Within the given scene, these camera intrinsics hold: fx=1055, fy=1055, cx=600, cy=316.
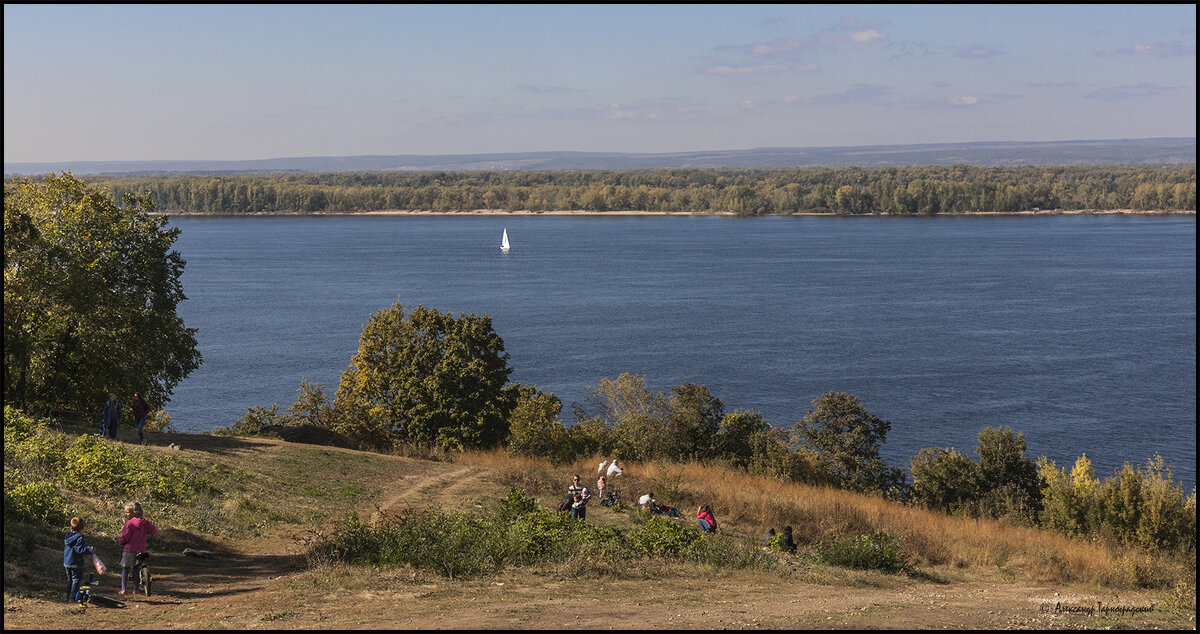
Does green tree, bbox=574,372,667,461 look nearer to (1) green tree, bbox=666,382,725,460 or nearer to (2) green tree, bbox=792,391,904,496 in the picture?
(1) green tree, bbox=666,382,725,460

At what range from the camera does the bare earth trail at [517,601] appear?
12500 mm

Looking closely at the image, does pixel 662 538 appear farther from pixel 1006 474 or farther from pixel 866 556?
pixel 1006 474

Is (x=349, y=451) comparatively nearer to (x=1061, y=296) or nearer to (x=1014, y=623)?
(x=1014, y=623)

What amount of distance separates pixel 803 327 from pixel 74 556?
7239 centimetres

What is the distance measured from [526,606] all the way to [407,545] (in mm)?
3322

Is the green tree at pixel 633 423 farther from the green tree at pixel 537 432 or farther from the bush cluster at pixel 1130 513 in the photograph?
the bush cluster at pixel 1130 513

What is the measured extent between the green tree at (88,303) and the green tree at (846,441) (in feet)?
73.7

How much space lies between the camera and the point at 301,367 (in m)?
64.8

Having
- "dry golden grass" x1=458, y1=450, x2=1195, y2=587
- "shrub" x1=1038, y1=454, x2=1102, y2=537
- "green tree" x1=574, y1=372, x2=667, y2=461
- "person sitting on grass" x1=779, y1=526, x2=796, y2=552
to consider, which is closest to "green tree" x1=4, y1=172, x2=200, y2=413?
"dry golden grass" x1=458, y1=450, x2=1195, y2=587

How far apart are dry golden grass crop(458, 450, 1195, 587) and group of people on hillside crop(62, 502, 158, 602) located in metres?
11.4

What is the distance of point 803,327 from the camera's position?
8188 cm

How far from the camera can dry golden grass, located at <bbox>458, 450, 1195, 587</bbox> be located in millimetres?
19922

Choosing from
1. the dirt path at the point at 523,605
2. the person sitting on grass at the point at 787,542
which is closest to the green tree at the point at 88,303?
the dirt path at the point at 523,605

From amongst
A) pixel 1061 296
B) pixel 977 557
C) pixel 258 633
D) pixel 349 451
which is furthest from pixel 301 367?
pixel 1061 296
